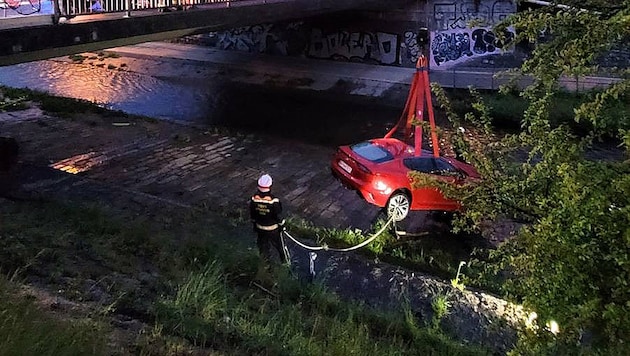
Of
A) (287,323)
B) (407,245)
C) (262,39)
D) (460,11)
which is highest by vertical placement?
(460,11)

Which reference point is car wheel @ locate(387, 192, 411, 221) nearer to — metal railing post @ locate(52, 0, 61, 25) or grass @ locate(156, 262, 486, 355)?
grass @ locate(156, 262, 486, 355)

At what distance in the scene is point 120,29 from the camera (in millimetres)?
14336

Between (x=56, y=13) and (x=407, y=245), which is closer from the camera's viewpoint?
(x=407, y=245)

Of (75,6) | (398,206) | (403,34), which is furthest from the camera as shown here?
(403,34)

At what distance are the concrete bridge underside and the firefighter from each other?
6.27 meters

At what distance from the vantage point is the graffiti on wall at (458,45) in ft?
95.5

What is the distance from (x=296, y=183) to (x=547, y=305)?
36.5 ft

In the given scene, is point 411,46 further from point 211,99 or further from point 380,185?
point 380,185

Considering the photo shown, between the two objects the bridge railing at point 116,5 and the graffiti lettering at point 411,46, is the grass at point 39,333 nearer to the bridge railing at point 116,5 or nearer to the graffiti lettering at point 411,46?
the bridge railing at point 116,5

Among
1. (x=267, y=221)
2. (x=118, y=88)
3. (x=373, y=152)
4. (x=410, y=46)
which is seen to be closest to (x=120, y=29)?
(x=373, y=152)

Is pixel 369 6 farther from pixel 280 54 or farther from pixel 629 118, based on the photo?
pixel 629 118

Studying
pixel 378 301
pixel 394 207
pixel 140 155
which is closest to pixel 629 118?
pixel 378 301

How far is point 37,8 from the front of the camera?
14.8 metres

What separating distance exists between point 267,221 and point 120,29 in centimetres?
745
